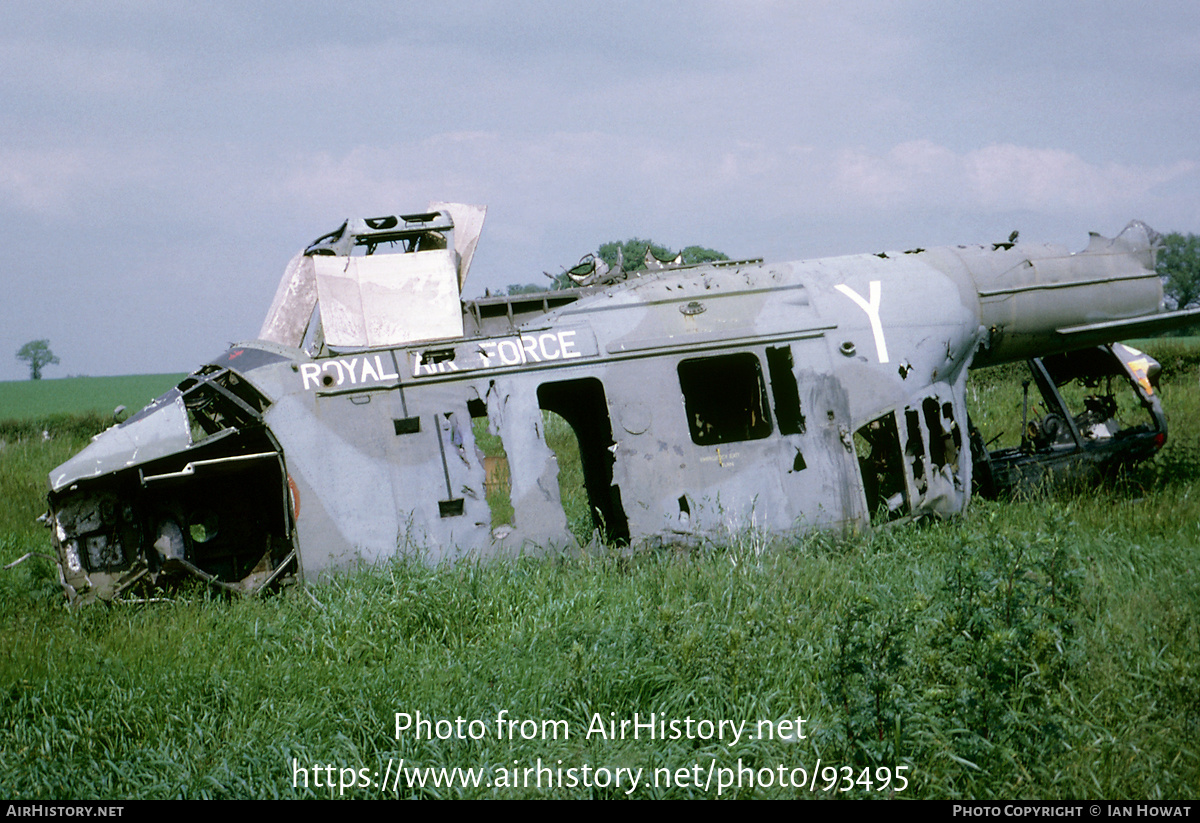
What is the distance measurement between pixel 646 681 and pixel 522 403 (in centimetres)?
263

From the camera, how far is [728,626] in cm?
541

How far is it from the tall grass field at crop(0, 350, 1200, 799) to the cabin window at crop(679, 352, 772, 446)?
293cm

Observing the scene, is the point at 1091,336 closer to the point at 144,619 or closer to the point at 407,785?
the point at 407,785

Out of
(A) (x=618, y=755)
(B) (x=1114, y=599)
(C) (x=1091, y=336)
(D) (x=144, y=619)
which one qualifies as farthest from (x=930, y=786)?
(C) (x=1091, y=336)

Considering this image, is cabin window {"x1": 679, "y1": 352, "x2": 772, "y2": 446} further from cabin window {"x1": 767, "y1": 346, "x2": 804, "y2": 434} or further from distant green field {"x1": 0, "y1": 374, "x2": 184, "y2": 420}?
distant green field {"x1": 0, "y1": 374, "x2": 184, "y2": 420}

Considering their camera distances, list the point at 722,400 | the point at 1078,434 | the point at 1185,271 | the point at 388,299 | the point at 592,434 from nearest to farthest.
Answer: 1. the point at 388,299
2. the point at 1078,434
3. the point at 592,434
4. the point at 722,400
5. the point at 1185,271

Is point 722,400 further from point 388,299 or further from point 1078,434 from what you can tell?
point 388,299

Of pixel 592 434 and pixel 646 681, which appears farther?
pixel 592 434

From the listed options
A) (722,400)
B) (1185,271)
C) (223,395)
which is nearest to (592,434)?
(722,400)

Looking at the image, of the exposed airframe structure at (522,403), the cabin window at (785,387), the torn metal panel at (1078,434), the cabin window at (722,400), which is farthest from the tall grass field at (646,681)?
the cabin window at (722,400)

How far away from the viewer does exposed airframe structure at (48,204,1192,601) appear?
6.62 m

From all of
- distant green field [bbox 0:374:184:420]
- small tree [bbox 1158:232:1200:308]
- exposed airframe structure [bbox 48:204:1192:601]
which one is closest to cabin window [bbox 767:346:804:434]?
exposed airframe structure [bbox 48:204:1192:601]

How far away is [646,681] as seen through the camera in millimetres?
4848
